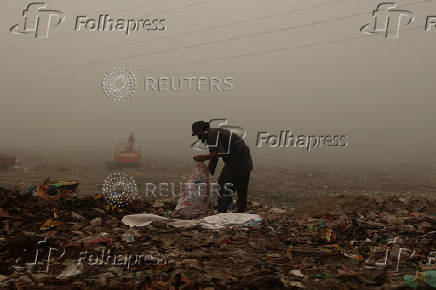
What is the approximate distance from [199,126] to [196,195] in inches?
48.2

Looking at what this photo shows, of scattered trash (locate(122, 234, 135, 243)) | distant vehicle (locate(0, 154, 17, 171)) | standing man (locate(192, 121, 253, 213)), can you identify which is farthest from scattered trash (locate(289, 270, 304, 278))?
distant vehicle (locate(0, 154, 17, 171))

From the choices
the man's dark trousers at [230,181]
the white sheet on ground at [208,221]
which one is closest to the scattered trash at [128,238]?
the white sheet on ground at [208,221]

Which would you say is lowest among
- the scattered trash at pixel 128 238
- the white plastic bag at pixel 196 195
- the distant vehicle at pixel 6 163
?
the distant vehicle at pixel 6 163

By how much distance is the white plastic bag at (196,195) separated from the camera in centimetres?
636

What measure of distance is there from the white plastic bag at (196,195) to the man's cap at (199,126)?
63cm

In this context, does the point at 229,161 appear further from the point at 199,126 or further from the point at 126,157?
the point at 126,157

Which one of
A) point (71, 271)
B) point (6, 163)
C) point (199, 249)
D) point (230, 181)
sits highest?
point (230, 181)

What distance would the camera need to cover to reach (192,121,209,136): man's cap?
20.3 feet

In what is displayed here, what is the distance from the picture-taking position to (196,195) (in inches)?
251

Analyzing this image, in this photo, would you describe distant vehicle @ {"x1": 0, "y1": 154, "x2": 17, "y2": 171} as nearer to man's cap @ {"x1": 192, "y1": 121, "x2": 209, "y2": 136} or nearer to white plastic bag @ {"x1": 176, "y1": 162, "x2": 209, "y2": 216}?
white plastic bag @ {"x1": 176, "y1": 162, "x2": 209, "y2": 216}

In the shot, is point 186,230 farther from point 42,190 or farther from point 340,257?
point 42,190

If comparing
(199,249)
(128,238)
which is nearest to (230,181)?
(199,249)

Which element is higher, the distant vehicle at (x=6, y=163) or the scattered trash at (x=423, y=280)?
the scattered trash at (x=423, y=280)

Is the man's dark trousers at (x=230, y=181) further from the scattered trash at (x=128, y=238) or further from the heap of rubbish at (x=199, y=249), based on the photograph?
the scattered trash at (x=128, y=238)
